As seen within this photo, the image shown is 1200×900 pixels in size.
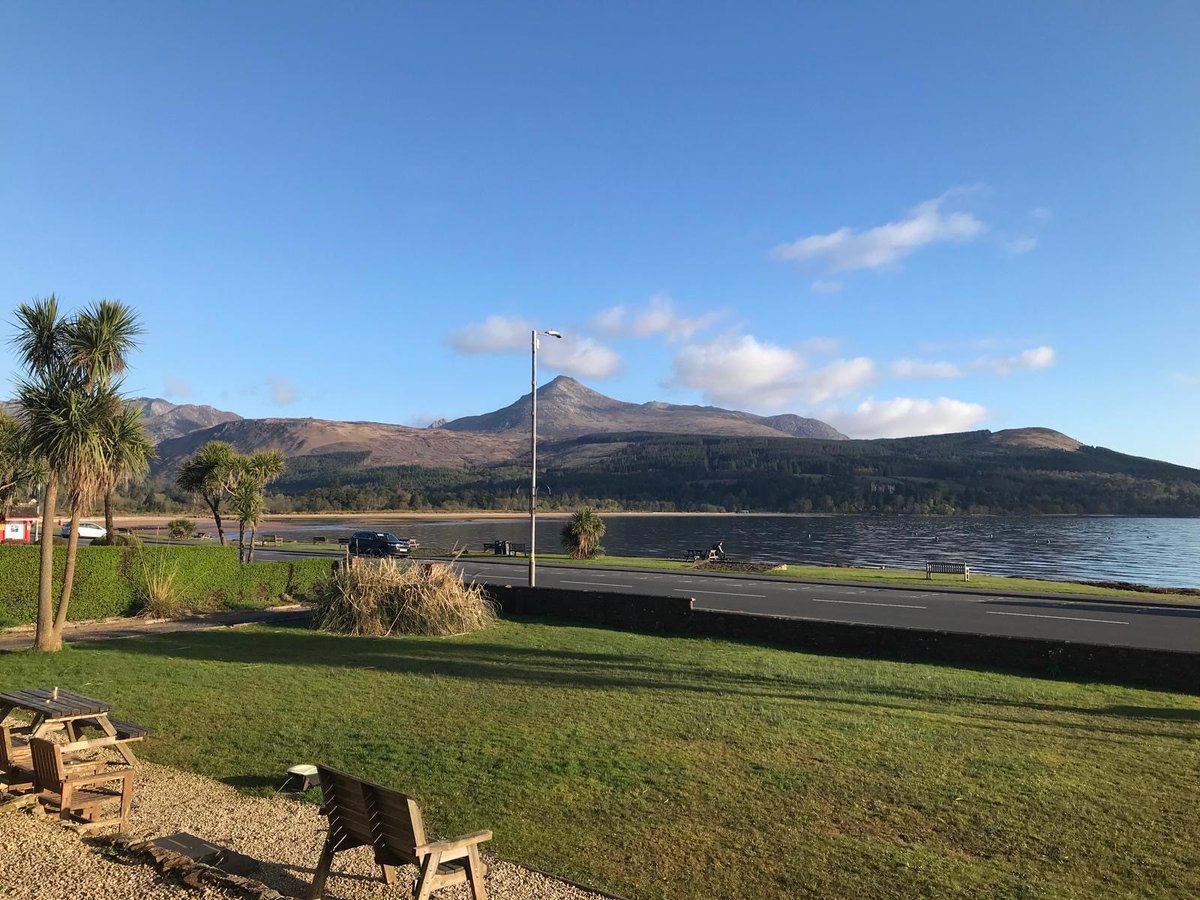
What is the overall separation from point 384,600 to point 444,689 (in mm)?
6626

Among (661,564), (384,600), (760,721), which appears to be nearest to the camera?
(760,721)

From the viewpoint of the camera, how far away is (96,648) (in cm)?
1455

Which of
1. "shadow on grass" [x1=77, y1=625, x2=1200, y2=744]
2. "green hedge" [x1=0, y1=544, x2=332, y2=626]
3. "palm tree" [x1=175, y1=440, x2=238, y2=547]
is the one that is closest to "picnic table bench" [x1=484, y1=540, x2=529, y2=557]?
→ "palm tree" [x1=175, y1=440, x2=238, y2=547]

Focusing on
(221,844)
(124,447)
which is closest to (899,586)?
(124,447)

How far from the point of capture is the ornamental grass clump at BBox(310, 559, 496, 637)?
1728cm

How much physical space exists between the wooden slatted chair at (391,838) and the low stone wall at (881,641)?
11730 mm

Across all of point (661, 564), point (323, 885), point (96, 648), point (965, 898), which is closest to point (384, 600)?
point (96, 648)

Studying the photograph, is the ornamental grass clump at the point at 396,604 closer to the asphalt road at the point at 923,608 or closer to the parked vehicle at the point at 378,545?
the asphalt road at the point at 923,608

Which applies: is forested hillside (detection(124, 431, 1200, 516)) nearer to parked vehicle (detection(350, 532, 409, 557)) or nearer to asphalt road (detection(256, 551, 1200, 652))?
parked vehicle (detection(350, 532, 409, 557))

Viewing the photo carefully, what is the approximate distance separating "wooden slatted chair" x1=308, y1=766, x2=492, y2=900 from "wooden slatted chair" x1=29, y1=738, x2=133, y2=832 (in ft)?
7.05

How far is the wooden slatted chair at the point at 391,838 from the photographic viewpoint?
4.59 meters

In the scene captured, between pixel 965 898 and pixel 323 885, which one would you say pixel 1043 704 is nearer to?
pixel 965 898

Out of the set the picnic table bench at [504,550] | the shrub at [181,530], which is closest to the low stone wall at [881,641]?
the picnic table bench at [504,550]

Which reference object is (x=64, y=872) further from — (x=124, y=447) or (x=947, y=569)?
(x=947, y=569)
